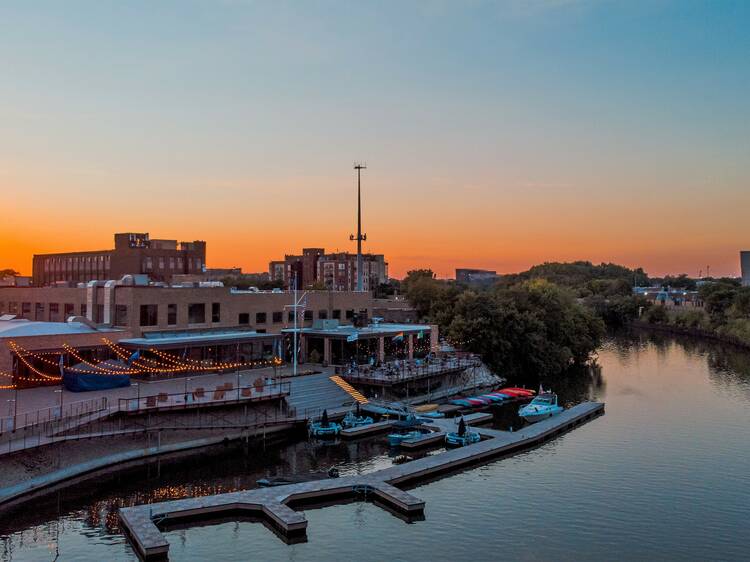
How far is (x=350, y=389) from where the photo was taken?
55812 mm

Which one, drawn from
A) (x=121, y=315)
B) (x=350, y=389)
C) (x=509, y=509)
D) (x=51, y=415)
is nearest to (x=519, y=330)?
(x=350, y=389)

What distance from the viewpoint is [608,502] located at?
Answer: 3416 cm

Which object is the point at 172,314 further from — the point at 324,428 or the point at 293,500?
the point at 293,500

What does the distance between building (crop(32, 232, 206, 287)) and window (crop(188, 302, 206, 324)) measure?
4713 centimetres

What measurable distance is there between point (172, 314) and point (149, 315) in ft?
6.79

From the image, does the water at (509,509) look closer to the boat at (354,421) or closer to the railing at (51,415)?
the boat at (354,421)

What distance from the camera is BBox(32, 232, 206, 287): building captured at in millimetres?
108562

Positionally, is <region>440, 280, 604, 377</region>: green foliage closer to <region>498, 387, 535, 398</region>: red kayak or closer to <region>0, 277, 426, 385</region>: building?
<region>0, 277, 426, 385</region>: building

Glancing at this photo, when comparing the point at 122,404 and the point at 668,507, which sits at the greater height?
the point at 122,404

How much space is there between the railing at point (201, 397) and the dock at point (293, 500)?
32.9ft

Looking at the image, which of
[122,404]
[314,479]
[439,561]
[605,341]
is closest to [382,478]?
[314,479]

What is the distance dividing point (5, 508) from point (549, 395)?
1666 inches

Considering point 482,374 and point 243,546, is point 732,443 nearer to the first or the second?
point 482,374

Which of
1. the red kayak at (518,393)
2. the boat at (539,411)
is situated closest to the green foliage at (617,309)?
the red kayak at (518,393)
